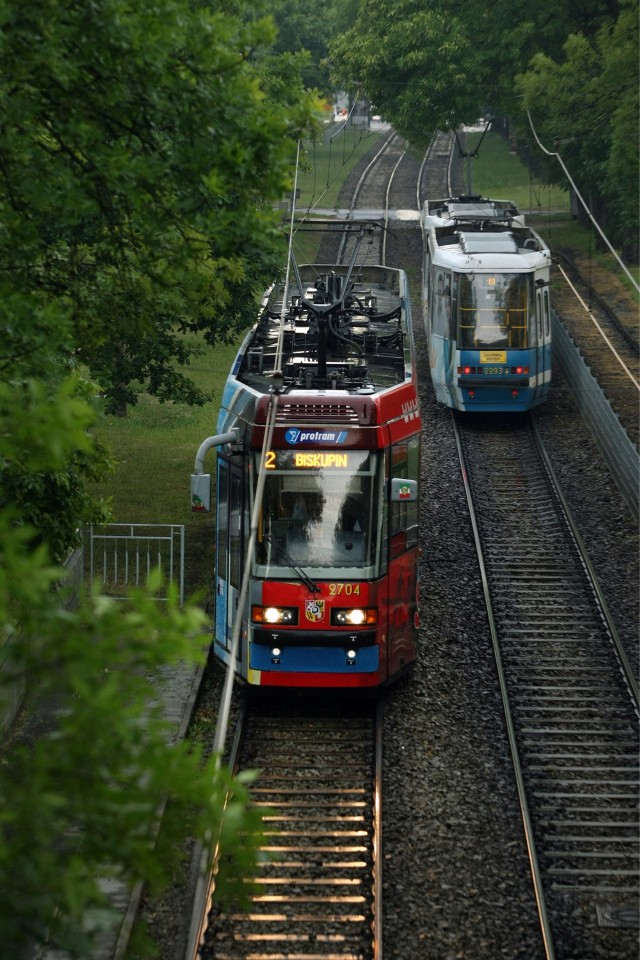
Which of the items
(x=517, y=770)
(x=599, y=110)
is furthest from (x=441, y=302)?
(x=517, y=770)

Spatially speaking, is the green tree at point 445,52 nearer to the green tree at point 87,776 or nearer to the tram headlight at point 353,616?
the tram headlight at point 353,616

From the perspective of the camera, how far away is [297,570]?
13062 mm

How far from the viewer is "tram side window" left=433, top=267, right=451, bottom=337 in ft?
81.9

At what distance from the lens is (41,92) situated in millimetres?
8523

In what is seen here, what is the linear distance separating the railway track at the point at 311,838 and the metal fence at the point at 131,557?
4.28m

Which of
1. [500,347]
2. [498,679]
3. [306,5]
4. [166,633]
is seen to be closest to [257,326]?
[498,679]

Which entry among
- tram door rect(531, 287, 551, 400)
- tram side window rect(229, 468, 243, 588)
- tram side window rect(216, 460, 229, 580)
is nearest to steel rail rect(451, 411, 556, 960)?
tram side window rect(229, 468, 243, 588)

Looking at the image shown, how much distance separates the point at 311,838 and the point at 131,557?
8.53 m

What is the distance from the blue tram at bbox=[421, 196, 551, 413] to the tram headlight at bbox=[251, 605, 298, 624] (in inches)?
487

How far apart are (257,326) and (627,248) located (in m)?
26.7

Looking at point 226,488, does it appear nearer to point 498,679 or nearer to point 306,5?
point 498,679

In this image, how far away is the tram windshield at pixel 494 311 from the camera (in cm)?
2436

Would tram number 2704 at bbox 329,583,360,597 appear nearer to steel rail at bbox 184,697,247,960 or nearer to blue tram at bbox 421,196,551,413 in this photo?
steel rail at bbox 184,697,247,960

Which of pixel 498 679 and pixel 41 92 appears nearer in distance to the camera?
pixel 41 92
